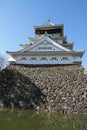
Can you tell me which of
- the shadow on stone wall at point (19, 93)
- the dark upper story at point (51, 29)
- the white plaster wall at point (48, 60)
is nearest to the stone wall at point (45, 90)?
the shadow on stone wall at point (19, 93)

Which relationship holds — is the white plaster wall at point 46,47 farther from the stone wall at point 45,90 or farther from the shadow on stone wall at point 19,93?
the shadow on stone wall at point 19,93

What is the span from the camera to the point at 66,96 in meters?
20.9

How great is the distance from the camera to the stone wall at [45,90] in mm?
20141

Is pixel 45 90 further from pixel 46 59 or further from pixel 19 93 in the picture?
pixel 46 59

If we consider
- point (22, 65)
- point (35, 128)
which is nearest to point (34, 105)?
point (22, 65)

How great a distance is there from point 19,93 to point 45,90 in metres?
2.32

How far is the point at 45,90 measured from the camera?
2183 cm

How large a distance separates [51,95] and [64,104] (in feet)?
5.27

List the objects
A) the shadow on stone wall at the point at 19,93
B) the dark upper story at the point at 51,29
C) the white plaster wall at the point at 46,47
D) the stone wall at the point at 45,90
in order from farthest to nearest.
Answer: the dark upper story at the point at 51,29 → the white plaster wall at the point at 46,47 → the shadow on stone wall at the point at 19,93 → the stone wall at the point at 45,90

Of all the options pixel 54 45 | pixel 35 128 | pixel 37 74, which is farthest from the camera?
pixel 54 45

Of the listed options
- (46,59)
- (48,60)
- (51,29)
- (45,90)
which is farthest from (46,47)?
(45,90)

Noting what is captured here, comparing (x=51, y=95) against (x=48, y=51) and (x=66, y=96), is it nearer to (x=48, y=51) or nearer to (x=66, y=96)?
(x=66, y=96)

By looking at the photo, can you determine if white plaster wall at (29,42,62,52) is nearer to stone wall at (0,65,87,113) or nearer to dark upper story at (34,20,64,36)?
stone wall at (0,65,87,113)

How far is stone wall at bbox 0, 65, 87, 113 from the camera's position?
2014cm
